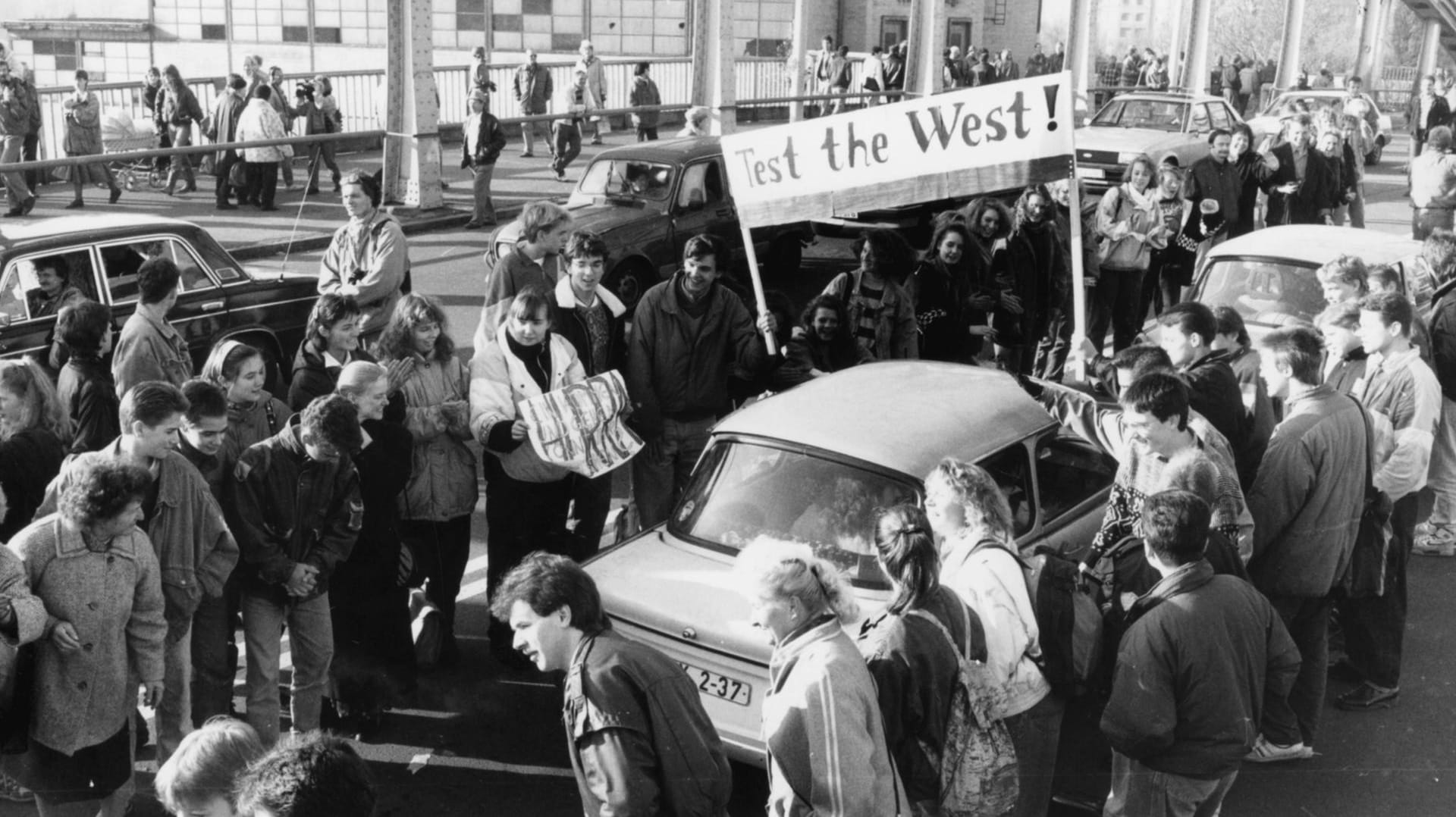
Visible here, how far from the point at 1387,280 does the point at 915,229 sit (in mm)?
8601

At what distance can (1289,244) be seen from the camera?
1001 centimetres

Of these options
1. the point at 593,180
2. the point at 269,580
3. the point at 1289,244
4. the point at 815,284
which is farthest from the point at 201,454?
the point at 815,284

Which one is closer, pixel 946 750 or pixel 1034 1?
pixel 946 750

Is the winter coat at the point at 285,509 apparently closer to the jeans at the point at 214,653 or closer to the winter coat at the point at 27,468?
the jeans at the point at 214,653

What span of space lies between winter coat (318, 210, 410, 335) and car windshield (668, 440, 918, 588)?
3703 millimetres

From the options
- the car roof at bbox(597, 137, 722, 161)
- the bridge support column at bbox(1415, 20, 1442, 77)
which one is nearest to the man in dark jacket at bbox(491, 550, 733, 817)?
the car roof at bbox(597, 137, 722, 161)

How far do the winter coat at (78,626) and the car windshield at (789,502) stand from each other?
2.22 meters

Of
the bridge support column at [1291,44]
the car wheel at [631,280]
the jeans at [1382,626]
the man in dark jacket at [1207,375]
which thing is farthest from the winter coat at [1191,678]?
the bridge support column at [1291,44]

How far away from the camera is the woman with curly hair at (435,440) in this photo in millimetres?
6504

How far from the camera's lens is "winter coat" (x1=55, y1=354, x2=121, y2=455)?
628 centimetres

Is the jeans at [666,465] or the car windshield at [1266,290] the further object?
the car windshield at [1266,290]

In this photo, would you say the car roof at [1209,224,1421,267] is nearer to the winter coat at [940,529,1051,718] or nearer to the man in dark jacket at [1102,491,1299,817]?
the man in dark jacket at [1102,491,1299,817]

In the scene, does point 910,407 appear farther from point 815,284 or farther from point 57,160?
point 57,160

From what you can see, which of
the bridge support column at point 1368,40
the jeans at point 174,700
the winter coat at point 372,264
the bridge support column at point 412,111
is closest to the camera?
the jeans at point 174,700
